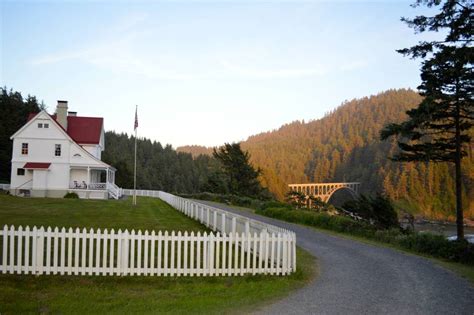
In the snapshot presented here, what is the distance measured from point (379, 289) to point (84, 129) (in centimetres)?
4272

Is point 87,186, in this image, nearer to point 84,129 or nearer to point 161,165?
point 84,129

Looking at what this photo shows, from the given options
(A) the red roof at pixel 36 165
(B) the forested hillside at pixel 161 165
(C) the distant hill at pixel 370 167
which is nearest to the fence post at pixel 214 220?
(A) the red roof at pixel 36 165

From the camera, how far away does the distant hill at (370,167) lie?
358 feet

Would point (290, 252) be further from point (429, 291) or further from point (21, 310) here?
point (21, 310)

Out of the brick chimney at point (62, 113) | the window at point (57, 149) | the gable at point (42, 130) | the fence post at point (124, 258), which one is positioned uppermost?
the brick chimney at point (62, 113)

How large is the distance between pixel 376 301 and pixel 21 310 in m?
6.06

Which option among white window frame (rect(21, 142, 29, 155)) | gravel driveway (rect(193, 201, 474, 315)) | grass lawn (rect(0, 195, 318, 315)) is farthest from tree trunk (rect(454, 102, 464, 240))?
white window frame (rect(21, 142, 29, 155))

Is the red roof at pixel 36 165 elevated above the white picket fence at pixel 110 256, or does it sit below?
above

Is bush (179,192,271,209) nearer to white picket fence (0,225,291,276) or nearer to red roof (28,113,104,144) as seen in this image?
red roof (28,113,104,144)

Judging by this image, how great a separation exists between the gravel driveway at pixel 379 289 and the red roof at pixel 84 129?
3710 centimetres

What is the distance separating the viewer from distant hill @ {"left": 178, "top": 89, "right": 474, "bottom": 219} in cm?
10919

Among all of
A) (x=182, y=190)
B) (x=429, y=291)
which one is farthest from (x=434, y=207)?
(x=429, y=291)

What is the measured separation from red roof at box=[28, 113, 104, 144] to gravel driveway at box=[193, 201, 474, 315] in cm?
3710

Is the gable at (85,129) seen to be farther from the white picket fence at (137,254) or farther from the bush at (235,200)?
the white picket fence at (137,254)
